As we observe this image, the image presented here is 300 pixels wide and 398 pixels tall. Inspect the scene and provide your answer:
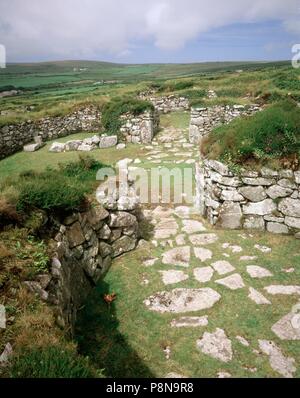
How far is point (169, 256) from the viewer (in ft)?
22.9

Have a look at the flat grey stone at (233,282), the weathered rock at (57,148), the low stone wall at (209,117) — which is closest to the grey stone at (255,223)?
the flat grey stone at (233,282)

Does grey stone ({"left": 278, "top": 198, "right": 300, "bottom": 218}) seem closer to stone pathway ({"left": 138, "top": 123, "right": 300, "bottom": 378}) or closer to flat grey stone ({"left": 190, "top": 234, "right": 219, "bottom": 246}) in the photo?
stone pathway ({"left": 138, "top": 123, "right": 300, "bottom": 378})

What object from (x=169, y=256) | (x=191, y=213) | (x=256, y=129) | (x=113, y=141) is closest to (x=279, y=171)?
(x=256, y=129)

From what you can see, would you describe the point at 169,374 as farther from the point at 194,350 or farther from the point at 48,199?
the point at 48,199

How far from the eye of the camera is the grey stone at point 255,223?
7641 mm

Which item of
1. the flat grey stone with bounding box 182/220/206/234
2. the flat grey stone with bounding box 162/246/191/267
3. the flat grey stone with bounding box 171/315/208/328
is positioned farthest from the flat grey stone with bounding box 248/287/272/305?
the flat grey stone with bounding box 182/220/206/234

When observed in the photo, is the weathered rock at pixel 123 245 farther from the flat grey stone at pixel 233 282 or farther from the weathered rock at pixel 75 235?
the flat grey stone at pixel 233 282

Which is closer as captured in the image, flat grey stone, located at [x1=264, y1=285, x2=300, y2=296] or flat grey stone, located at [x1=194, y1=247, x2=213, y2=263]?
flat grey stone, located at [x1=264, y1=285, x2=300, y2=296]

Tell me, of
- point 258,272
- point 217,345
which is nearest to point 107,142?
point 258,272

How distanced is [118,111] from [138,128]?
1.97 m

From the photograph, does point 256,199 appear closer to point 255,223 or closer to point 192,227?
point 255,223

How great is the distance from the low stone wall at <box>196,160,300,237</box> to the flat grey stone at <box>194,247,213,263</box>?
46.9 inches

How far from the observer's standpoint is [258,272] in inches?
244

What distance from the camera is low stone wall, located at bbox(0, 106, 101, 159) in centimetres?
1712
